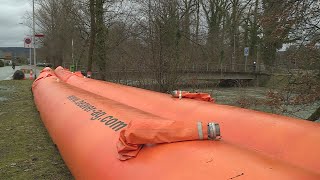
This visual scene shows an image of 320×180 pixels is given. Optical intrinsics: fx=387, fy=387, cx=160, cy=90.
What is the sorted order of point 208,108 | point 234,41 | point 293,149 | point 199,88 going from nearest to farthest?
point 293,149 → point 208,108 → point 199,88 → point 234,41

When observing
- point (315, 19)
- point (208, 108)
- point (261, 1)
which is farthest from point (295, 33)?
point (208, 108)

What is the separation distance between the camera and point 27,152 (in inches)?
222

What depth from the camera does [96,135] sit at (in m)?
3.39

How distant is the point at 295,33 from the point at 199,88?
5.29 metres

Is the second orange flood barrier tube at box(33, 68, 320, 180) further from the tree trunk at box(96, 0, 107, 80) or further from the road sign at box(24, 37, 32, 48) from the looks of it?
the road sign at box(24, 37, 32, 48)

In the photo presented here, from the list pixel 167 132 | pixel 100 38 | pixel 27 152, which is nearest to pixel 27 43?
pixel 100 38

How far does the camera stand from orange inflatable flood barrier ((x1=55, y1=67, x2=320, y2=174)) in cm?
275

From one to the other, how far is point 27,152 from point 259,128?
3.64 m

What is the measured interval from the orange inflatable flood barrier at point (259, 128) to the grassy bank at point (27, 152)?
4.56ft

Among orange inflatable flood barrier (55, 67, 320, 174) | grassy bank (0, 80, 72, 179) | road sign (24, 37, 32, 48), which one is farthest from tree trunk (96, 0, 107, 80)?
orange inflatable flood barrier (55, 67, 320, 174)

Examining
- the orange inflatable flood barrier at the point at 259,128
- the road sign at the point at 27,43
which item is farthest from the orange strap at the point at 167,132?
the road sign at the point at 27,43

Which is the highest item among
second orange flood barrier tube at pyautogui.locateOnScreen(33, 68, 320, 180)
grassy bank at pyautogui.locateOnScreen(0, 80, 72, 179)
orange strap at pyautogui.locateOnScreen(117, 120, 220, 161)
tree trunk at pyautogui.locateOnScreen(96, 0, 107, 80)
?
tree trunk at pyautogui.locateOnScreen(96, 0, 107, 80)

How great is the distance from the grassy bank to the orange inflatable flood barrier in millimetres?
1391

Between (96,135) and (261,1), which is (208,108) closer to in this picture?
(96,135)
